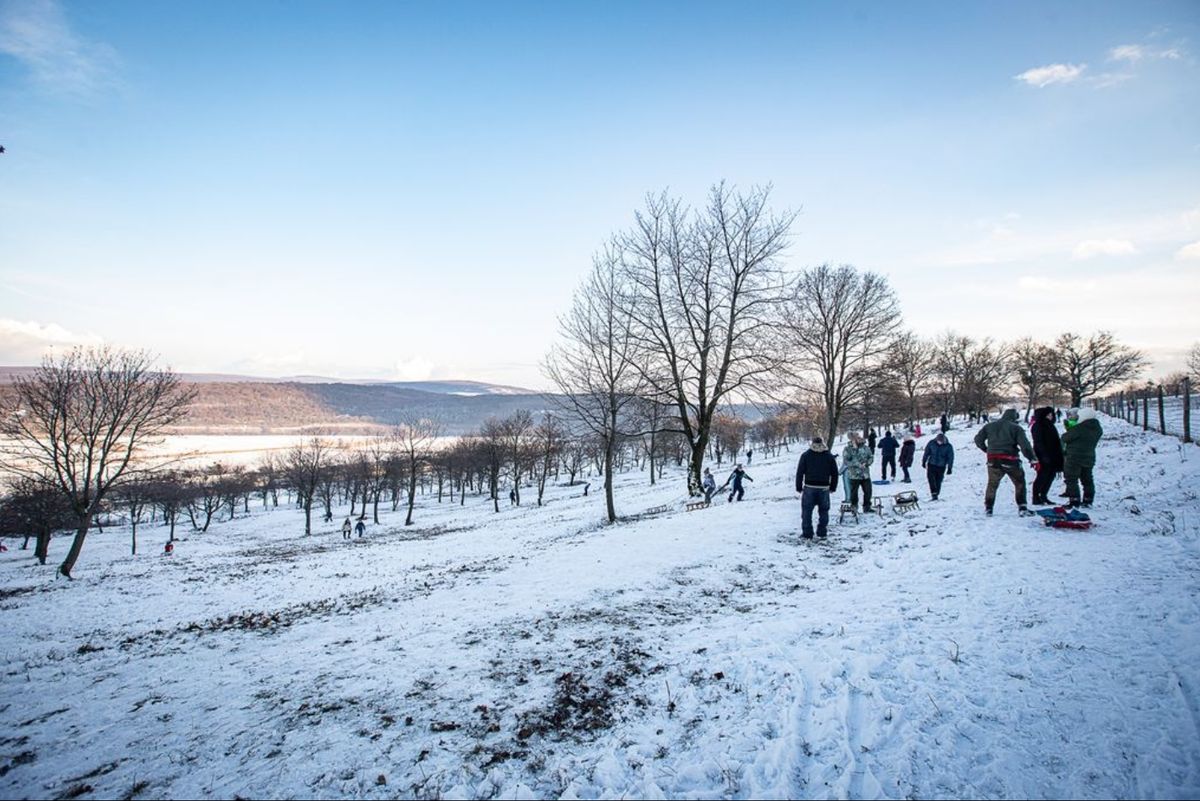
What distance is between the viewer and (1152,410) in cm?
3503

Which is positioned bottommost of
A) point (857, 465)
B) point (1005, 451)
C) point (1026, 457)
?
point (857, 465)

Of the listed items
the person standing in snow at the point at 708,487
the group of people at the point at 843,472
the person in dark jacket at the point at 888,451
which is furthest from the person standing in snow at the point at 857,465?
the person in dark jacket at the point at 888,451

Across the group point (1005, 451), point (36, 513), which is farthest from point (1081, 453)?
point (36, 513)

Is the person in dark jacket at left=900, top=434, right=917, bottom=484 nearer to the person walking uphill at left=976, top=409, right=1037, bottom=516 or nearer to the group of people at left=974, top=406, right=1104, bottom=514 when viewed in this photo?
the group of people at left=974, top=406, right=1104, bottom=514

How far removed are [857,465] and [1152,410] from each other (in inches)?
1676

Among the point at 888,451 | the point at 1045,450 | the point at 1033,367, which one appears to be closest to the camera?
the point at 1045,450

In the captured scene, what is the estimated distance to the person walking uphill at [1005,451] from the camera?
30.7ft

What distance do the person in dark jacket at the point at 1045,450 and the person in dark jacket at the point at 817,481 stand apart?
3889mm

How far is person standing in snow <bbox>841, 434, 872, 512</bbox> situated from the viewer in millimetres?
12156

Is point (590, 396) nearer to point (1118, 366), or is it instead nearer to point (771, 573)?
point (771, 573)

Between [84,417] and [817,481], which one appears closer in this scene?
[817,481]

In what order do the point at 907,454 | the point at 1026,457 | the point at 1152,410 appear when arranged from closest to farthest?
the point at 1026,457
the point at 907,454
the point at 1152,410

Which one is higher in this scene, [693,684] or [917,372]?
[917,372]

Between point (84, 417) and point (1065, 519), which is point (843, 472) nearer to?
point (1065, 519)
